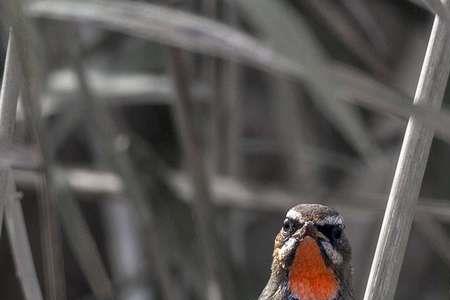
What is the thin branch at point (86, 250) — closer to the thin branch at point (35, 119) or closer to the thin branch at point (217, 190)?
the thin branch at point (35, 119)

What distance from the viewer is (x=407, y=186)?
1.76 metres

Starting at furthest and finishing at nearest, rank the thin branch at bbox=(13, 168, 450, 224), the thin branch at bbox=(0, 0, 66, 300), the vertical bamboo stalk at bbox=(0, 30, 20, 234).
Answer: the thin branch at bbox=(13, 168, 450, 224), the vertical bamboo stalk at bbox=(0, 30, 20, 234), the thin branch at bbox=(0, 0, 66, 300)

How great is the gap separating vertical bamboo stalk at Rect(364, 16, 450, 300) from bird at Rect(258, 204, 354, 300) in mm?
388

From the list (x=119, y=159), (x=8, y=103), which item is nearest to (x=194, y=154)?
(x=119, y=159)

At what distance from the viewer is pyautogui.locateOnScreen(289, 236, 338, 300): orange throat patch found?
2.18m

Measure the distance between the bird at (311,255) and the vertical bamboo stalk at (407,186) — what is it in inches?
15.3

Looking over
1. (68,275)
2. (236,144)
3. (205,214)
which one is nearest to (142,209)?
(205,214)

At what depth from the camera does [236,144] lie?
3.24 metres

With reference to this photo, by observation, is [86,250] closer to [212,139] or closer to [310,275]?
[310,275]

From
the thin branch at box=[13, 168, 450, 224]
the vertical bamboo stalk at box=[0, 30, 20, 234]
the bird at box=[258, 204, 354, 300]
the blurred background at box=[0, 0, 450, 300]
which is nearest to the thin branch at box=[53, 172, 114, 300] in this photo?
the blurred background at box=[0, 0, 450, 300]

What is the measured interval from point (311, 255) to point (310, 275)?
0.04 meters

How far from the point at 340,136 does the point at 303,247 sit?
1550mm

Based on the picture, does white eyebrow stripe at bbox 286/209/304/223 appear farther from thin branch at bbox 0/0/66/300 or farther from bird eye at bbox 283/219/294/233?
thin branch at bbox 0/0/66/300

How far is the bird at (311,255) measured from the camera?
85.1 inches
